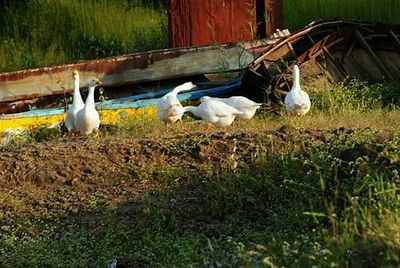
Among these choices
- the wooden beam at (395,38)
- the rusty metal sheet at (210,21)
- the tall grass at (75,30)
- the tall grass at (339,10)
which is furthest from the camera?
the tall grass at (75,30)

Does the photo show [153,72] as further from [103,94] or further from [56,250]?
[56,250]

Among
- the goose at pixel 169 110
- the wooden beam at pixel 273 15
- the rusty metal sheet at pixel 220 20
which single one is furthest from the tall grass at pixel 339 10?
the goose at pixel 169 110

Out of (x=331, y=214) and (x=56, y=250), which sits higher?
(x=331, y=214)

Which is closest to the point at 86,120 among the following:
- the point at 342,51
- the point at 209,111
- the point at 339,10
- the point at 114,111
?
the point at 209,111

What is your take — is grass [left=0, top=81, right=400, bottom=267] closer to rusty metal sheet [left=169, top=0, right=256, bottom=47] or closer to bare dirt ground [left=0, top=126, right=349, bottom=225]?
bare dirt ground [left=0, top=126, right=349, bottom=225]

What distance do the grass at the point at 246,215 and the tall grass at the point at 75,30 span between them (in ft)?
26.8

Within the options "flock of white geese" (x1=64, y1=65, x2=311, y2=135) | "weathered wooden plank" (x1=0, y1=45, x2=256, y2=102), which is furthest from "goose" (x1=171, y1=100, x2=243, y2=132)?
"weathered wooden plank" (x1=0, y1=45, x2=256, y2=102)

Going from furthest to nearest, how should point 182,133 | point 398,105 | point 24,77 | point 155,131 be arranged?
1. point 24,77
2. point 398,105
3. point 155,131
4. point 182,133

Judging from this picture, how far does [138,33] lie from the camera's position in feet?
53.8

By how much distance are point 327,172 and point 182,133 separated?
2.33m

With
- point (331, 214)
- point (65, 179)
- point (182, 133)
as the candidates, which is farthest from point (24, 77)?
point (331, 214)

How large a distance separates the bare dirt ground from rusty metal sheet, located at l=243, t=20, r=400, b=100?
3.66m

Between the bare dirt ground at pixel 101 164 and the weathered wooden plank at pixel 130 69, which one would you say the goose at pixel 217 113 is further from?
the weathered wooden plank at pixel 130 69

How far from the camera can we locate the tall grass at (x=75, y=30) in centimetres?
1584
